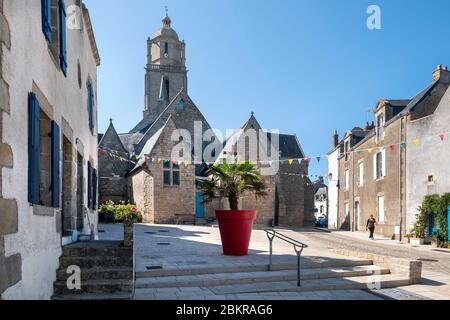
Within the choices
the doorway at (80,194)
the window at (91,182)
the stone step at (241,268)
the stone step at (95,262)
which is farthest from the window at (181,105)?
the stone step at (95,262)

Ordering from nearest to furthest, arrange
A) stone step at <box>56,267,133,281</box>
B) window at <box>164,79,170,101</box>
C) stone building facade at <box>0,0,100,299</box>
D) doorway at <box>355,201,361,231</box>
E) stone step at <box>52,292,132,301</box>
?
stone building facade at <box>0,0,100,299</box>
stone step at <box>52,292,132,301</box>
stone step at <box>56,267,133,281</box>
doorway at <box>355,201,361,231</box>
window at <box>164,79,170,101</box>

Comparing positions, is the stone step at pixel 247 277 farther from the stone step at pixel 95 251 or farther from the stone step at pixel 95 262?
the stone step at pixel 95 251

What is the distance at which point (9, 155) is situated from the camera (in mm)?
3580

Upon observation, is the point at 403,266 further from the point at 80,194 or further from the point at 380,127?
the point at 380,127

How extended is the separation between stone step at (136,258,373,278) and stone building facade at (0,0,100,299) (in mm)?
1712

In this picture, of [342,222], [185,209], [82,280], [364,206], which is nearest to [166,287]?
[82,280]

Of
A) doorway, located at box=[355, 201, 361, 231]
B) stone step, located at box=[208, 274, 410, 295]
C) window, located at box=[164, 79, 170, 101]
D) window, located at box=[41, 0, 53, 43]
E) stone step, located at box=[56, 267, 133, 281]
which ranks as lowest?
doorway, located at box=[355, 201, 361, 231]

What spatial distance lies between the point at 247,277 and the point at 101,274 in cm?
242

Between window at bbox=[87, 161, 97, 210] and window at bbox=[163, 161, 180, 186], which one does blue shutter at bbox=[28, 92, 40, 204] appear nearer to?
window at bbox=[87, 161, 97, 210]

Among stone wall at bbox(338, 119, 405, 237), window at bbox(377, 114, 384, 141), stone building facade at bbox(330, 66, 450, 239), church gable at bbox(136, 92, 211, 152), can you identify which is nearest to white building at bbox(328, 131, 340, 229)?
stone wall at bbox(338, 119, 405, 237)

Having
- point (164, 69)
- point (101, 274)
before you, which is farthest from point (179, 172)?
point (164, 69)

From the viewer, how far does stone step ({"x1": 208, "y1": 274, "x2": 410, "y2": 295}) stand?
20.0 feet

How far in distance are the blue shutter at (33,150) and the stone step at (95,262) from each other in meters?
1.79
